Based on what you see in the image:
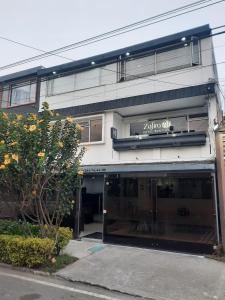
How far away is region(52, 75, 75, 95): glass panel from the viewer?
561 inches

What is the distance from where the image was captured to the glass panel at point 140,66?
12302mm

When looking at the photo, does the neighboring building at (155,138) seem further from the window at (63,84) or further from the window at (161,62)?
the window at (63,84)

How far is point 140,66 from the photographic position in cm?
1257

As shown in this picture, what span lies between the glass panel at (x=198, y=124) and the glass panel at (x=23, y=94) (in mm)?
9576

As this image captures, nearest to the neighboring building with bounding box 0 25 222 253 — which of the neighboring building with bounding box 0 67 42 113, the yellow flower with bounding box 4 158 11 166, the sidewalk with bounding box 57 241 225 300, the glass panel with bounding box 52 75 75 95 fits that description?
the glass panel with bounding box 52 75 75 95

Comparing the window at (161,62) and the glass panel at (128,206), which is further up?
the window at (161,62)

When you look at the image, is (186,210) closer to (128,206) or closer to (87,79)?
(128,206)

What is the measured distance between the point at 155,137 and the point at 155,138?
0.04 metres

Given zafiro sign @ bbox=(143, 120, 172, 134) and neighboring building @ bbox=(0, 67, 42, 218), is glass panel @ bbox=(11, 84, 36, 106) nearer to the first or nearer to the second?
neighboring building @ bbox=(0, 67, 42, 218)

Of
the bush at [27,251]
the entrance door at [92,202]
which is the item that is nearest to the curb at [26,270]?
the bush at [27,251]

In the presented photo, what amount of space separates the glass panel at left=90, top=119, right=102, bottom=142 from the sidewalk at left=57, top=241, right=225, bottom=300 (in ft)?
16.5

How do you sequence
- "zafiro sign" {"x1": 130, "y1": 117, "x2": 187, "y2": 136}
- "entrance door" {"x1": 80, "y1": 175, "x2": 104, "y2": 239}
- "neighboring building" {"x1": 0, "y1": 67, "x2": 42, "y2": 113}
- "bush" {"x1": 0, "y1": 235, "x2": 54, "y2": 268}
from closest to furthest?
"bush" {"x1": 0, "y1": 235, "x2": 54, "y2": 268} → "zafiro sign" {"x1": 130, "y1": 117, "x2": 187, "y2": 136} → "entrance door" {"x1": 80, "y1": 175, "x2": 104, "y2": 239} → "neighboring building" {"x1": 0, "y1": 67, "x2": 42, "y2": 113}

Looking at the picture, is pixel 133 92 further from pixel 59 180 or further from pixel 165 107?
pixel 59 180

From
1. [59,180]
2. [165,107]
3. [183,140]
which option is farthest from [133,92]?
[59,180]
